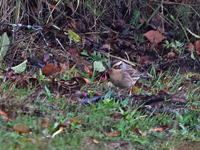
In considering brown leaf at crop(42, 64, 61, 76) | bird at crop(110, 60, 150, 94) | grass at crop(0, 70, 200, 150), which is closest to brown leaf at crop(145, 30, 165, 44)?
bird at crop(110, 60, 150, 94)

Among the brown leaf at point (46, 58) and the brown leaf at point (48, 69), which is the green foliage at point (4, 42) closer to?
the brown leaf at point (46, 58)

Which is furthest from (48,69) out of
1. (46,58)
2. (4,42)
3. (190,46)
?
(190,46)

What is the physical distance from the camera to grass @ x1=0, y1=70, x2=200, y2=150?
3.10 meters

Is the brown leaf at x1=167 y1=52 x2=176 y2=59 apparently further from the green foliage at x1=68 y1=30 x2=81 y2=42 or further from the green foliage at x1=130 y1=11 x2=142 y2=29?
the green foliage at x1=68 y1=30 x2=81 y2=42

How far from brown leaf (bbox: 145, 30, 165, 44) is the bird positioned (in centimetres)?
154

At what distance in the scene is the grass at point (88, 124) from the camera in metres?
3.10

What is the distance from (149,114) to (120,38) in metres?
3.46

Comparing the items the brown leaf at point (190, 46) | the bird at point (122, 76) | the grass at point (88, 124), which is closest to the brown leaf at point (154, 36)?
the brown leaf at point (190, 46)

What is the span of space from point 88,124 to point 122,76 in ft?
7.31

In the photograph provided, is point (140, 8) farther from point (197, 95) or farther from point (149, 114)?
point (149, 114)

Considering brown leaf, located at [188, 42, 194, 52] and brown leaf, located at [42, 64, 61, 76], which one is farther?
brown leaf, located at [188, 42, 194, 52]

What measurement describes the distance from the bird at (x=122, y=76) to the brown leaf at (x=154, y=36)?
154 centimetres

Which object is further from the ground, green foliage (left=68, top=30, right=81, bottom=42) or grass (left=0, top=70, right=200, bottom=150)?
green foliage (left=68, top=30, right=81, bottom=42)

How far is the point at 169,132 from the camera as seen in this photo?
3.79m
